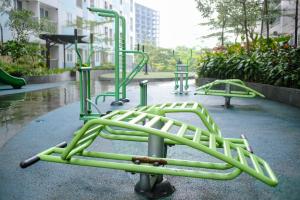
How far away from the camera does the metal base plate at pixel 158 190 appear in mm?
2232

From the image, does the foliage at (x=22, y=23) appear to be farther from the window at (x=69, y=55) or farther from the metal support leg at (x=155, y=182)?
the metal support leg at (x=155, y=182)

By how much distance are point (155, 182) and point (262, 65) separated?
7236mm

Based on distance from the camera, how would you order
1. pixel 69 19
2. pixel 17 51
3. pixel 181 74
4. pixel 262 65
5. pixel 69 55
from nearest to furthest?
pixel 262 65
pixel 181 74
pixel 17 51
pixel 69 19
pixel 69 55

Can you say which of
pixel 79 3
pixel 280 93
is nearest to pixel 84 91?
pixel 280 93

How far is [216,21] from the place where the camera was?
49.4 ft

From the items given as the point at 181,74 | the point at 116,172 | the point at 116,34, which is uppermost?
the point at 116,34

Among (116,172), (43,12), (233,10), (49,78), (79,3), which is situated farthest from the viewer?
(79,3)

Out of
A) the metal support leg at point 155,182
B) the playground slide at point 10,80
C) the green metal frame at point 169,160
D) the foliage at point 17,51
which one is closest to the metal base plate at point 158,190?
the metal support leg at point 155,182

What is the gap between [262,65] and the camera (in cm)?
869

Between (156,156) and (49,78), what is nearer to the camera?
(156,156)

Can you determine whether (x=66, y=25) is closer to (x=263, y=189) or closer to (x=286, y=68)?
(x=286, y=68)

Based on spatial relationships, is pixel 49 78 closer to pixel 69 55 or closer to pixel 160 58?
pixel 69 55

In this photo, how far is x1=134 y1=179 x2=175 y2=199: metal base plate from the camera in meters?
2.23

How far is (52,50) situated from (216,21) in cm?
1310
